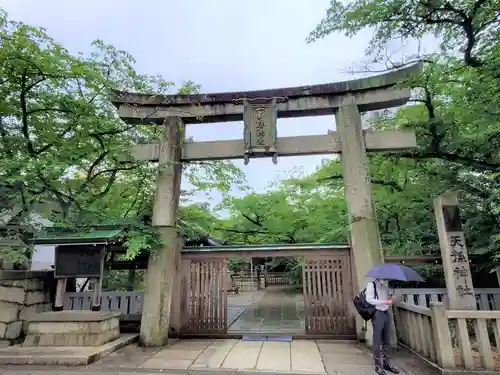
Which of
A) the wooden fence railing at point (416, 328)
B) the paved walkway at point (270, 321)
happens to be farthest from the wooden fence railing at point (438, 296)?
the paved walkway at point (270, 321)

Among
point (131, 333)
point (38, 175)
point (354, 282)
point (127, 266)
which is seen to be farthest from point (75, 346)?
point (354, 282)

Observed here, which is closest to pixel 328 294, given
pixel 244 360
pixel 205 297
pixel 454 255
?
pixel 244 360

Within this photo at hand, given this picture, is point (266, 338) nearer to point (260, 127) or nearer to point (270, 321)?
point (270, 321)

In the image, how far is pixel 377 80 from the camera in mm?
8539

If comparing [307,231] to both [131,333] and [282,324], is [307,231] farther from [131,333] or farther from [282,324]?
[131,333]

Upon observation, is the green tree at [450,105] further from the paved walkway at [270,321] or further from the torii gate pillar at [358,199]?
the paved walkway at [270,321]

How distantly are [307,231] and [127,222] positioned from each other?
953 centimetres

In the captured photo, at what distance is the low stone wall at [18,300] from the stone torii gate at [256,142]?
2900 millimetres

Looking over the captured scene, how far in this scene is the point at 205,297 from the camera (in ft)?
28.8

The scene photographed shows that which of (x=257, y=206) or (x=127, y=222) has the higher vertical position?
(x=257, y=206)

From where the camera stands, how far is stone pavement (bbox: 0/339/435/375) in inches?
228

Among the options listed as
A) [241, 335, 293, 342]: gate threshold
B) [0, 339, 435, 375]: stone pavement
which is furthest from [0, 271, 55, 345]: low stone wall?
[241, 335, 293, 342]: gate threshold

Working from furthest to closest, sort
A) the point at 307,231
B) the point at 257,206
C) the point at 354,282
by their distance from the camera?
1. the point at 257,206
2. the point at 307,231
3. the point at 354,282

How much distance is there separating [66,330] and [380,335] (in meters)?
6.43
